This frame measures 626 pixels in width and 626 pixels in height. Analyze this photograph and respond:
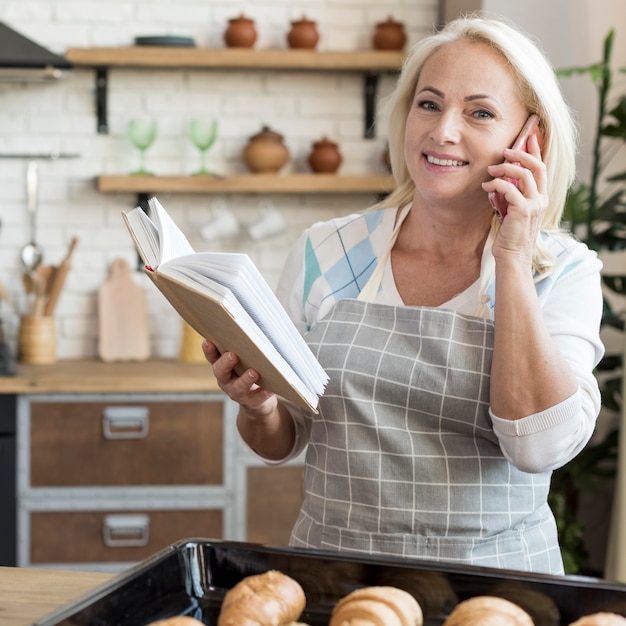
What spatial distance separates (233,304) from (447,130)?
57cm

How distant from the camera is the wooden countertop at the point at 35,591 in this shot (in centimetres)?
117

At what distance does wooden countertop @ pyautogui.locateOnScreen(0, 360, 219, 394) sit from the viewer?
3.23m

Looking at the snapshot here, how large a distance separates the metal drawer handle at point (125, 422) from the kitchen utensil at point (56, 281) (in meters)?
0.61

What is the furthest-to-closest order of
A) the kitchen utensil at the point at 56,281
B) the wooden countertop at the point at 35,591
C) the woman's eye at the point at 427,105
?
the kitchen utensil at the point at 56,281 < the woman's eye at the point at 427,105 < the wooden countertop at the point at 35,591

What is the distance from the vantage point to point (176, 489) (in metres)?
3.31

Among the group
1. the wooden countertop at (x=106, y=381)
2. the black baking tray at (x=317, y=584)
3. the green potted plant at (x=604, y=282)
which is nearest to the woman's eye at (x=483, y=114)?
the black baking tray at (x=317, y=584)

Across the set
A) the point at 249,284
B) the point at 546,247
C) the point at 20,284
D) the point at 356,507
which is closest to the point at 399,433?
the point at 356,507

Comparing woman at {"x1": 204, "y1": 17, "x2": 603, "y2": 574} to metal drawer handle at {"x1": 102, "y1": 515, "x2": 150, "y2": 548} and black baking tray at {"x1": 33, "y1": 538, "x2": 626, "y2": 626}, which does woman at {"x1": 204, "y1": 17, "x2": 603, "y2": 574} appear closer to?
black baking tray at {"x1": 33, "y1": 538, "x2": 626, "y2": 626}

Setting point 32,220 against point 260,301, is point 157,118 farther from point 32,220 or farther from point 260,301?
point 260,301

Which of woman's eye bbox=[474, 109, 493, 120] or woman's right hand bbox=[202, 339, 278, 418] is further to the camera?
woman's eye bbox=[474, 109, 493, 120]

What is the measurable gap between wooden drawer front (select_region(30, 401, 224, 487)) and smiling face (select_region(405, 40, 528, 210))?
1917mm

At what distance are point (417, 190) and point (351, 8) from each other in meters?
2.51

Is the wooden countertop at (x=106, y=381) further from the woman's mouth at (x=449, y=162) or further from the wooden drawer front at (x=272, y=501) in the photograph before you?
the woman's mouth at (x=449, y=162)

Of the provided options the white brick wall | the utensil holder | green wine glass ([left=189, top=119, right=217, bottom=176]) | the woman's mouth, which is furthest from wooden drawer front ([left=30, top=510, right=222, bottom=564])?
the woman's mouth
